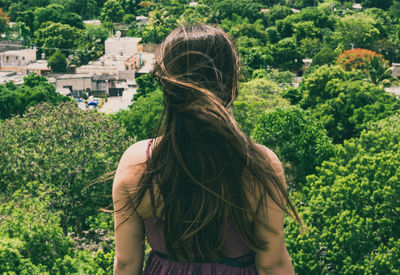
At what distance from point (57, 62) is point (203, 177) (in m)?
67.5

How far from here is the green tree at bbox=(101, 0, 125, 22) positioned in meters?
93.7

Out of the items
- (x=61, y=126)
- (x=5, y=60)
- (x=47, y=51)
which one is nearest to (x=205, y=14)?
(x=47, y=51)

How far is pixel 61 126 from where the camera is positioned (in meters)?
23.4

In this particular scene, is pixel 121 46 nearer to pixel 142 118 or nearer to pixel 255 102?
pixel 142 118

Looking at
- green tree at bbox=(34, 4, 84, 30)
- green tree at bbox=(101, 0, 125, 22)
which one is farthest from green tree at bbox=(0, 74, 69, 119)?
green tree at bbox=(101, 0, 125, 22)

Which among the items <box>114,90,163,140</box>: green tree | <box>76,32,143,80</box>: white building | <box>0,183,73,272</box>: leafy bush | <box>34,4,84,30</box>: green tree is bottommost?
<box>76,32,143,80</box>: white building

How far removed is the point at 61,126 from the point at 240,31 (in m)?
48.2

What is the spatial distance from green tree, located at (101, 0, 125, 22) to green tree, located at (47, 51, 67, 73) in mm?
27895

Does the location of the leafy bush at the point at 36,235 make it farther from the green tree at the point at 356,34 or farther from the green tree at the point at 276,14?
the green tree at the point at 276,14

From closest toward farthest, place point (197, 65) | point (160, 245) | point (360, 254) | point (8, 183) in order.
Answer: point (197, 65) → point (160, 245) → point (360, 254) → point (8, 183)

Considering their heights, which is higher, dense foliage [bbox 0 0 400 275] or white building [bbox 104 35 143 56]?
dense foliage [bbox 0 0 400 275]

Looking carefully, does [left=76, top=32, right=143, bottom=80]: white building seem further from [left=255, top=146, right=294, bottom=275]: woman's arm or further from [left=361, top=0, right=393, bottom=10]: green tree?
[left=255, top=146, right=294, bottom=275]: woman's arm

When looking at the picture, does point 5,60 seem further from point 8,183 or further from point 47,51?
point 8,183

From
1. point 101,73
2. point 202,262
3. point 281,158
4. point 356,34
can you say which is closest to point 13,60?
point 101,73
